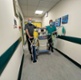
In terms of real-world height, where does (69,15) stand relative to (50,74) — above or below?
above

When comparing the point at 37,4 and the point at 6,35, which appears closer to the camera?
the point at 6,35

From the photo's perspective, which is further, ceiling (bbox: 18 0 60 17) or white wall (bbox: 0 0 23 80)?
ceiling (bbox: 18 0 60 17)

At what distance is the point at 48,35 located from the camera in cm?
375

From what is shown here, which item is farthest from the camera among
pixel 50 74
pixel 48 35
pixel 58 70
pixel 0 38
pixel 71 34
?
pixel 48 35

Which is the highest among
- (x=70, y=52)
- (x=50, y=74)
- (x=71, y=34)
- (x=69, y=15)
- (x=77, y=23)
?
(x=69, y=15)

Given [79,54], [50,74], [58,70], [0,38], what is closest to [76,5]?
[79,54]

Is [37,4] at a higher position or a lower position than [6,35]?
higher

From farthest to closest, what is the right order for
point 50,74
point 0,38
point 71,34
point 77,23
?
point 71,34 < point 77,23 < point 50,74 < point 0,38

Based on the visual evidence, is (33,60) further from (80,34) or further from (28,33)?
A: (80,34)

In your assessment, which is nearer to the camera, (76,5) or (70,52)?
(76,5)

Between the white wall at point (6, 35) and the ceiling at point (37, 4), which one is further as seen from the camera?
the ceiling at point (37, 4)

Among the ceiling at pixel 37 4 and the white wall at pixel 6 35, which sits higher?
the ceiling at pixel 37 4

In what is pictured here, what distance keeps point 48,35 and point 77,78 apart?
7.49ft

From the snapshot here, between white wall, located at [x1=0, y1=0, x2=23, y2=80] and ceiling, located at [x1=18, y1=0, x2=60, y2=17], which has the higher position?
ceiling, located at [x1=18, y1=0, x2=60, y2=17]
